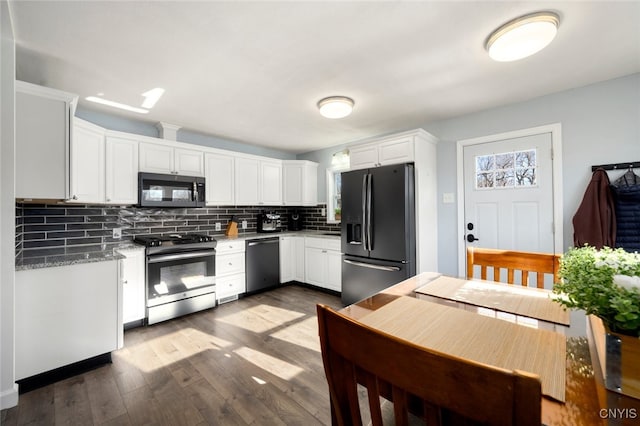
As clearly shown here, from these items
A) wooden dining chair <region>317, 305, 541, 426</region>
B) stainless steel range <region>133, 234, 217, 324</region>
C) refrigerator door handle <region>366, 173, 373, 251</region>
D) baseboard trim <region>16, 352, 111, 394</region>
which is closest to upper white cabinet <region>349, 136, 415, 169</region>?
refrigerator door handle <region>366, 173, 373, 251</region>

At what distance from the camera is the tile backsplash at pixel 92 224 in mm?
2588

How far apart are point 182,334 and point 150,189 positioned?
1697 millimetres

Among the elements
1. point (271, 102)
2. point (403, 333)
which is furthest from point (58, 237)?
point (403, 333)

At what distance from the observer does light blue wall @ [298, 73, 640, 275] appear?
2299 mm

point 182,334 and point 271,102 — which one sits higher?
point 271,102

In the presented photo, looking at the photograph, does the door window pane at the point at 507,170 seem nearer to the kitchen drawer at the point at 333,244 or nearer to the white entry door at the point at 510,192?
the white entry door at the point at 510,192

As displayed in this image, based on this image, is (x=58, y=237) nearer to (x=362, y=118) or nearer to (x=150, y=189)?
(x=150, y=189)

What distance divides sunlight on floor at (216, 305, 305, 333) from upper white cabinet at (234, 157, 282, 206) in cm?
162

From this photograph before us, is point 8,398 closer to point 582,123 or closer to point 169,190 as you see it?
point 169,190

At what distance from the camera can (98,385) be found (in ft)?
6.46

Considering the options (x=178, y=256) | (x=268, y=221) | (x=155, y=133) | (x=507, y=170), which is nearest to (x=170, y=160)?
(x=155, y=133)

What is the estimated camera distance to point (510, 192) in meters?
2.90

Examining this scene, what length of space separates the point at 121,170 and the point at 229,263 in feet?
5.50

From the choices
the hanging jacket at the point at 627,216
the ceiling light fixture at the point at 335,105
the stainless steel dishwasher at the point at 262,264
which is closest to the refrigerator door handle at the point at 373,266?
the stainless steel dishwasher at the point at 262,264
